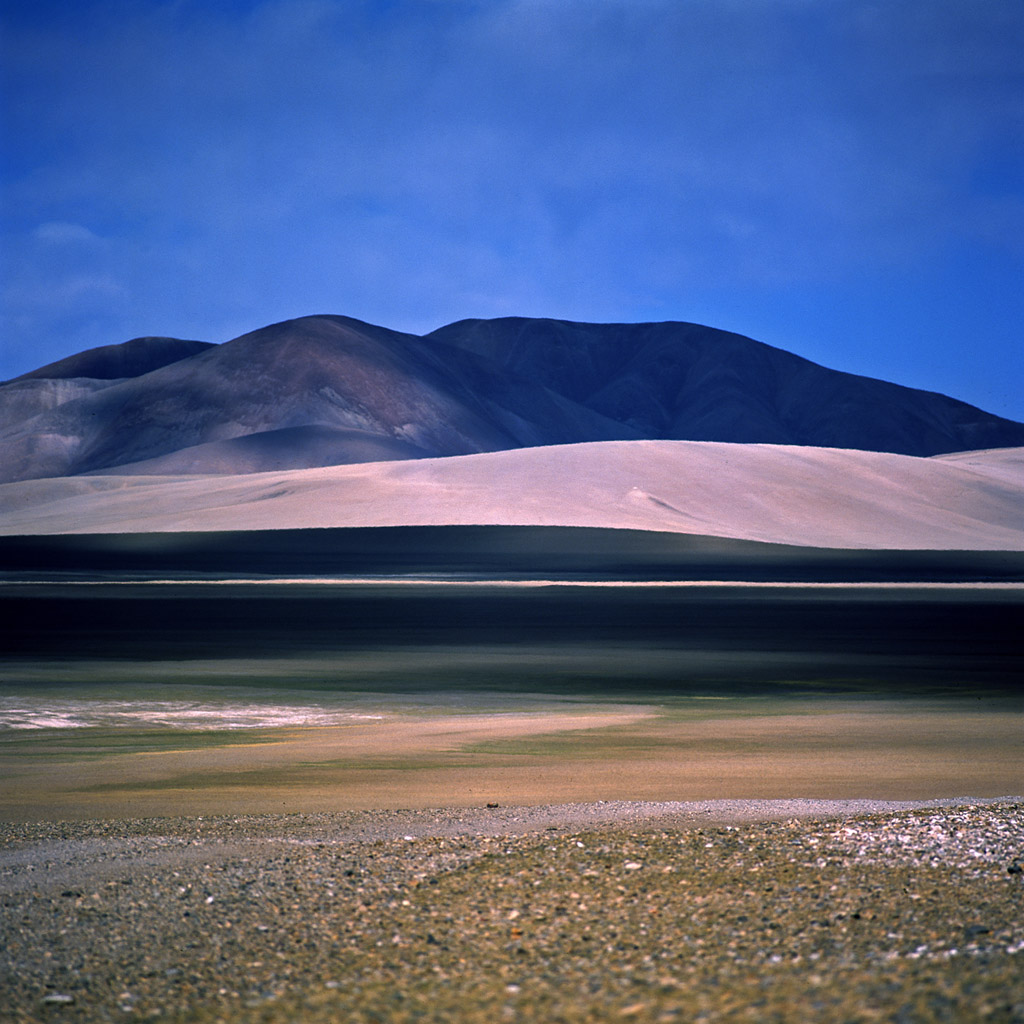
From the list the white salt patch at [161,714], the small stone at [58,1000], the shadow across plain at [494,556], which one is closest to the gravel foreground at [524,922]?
the small stone at [58,1000]

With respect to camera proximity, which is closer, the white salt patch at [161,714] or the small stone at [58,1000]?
the small stone at [58,1000]

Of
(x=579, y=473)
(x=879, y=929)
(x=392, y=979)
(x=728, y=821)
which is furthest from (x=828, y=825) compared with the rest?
(x=579, y=473)

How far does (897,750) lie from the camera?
49.1 feet

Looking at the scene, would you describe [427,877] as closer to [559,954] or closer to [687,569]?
[559,954]

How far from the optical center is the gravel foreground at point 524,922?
19.9ft

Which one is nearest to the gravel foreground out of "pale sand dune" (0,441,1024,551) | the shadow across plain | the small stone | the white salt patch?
the small stone

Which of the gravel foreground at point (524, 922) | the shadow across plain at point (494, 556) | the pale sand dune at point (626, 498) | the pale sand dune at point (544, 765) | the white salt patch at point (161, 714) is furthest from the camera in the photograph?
the pale sand dune at point (626, 498)

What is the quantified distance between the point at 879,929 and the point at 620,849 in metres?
2.16

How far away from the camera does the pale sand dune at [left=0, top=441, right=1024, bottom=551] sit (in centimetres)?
8181

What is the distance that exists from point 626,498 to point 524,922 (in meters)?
82.3

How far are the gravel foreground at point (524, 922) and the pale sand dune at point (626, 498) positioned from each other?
226 feet

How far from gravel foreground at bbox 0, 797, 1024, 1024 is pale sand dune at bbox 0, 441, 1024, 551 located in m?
68.8

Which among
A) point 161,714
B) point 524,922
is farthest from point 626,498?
point 524,922

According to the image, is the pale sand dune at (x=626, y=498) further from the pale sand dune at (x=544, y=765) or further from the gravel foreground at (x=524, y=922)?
the gravel foreground at (x=524, y=922)
